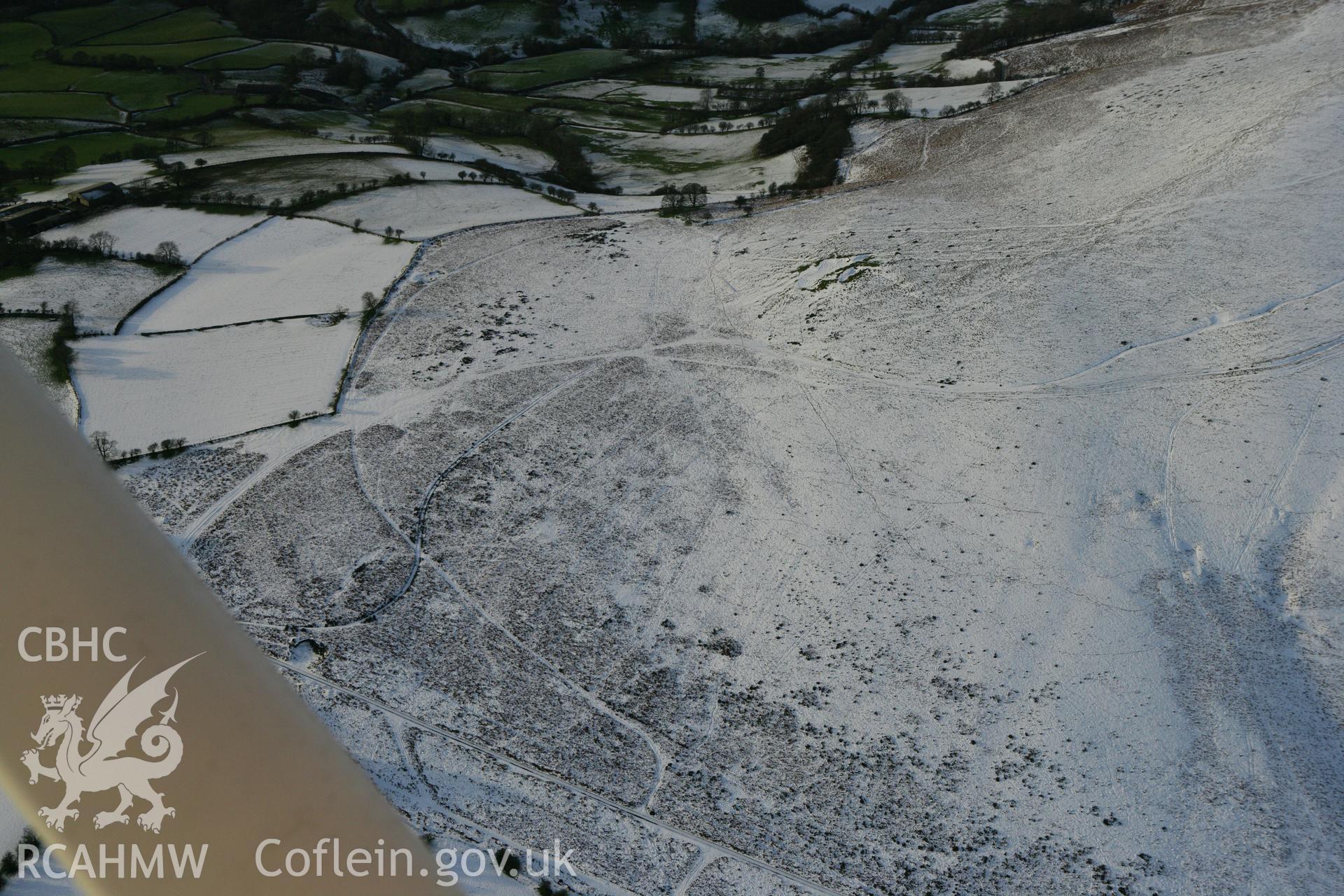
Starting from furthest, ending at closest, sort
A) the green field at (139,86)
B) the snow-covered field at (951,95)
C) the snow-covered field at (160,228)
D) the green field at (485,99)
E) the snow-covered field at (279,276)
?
the green field at (485,99)
the green field at (139,86)
the snow-covered field at (951,95)
the snow-covered field at (160,228)
the snow-covered field at (279,276)

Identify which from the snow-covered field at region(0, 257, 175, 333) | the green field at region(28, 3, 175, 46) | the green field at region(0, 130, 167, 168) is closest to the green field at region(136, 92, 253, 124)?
the green field at region(0, 130, 167, 168)

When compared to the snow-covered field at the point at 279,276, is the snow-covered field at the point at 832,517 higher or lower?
lower

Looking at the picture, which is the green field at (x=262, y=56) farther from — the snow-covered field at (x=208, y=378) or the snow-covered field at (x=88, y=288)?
the snow-covered field at (x=208, y=378)

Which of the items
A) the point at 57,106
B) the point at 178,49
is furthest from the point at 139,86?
the point at 178,49

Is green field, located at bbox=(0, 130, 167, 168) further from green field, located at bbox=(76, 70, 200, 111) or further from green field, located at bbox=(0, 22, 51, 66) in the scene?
green field, located at bbox=(0, 22, 51, 66)

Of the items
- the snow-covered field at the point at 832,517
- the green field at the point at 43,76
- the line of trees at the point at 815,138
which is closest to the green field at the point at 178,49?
the green field at the point at 43,76

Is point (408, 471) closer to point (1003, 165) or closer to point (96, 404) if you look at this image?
point (96, 404)
